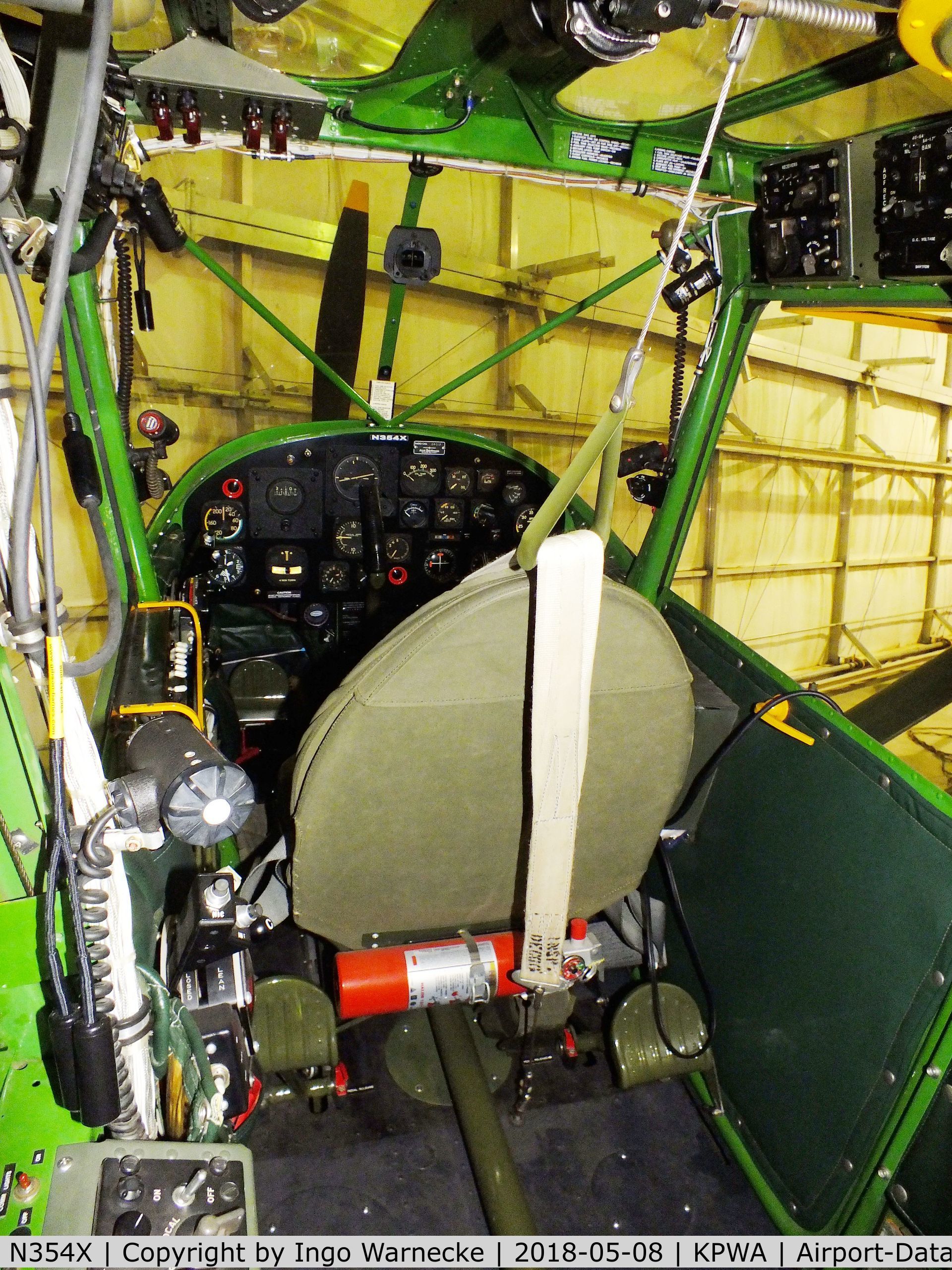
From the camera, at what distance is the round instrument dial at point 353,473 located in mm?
2518

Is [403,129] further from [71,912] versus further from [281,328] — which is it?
[71,912]

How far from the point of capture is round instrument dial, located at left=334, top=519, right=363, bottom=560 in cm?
260

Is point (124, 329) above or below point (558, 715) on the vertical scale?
above

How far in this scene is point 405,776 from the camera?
1.03m

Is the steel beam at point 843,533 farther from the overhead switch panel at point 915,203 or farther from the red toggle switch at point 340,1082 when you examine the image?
the red toggle switch at point 340,1082

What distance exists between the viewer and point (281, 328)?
2168mm

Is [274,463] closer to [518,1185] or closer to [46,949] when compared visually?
[46,949]

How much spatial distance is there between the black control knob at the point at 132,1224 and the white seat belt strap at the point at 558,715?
0.59 metres

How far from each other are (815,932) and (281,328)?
2.07 meters

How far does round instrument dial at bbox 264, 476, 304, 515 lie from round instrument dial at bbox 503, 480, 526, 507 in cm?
73

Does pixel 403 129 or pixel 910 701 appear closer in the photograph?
pixel 403 129

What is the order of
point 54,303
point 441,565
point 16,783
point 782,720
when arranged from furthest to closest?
point 441,565 → point 782,720 → point 16,783 → point 54,303

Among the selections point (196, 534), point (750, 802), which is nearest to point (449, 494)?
point (196, 534)

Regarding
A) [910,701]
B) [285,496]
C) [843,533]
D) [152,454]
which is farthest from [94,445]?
[843,533]
